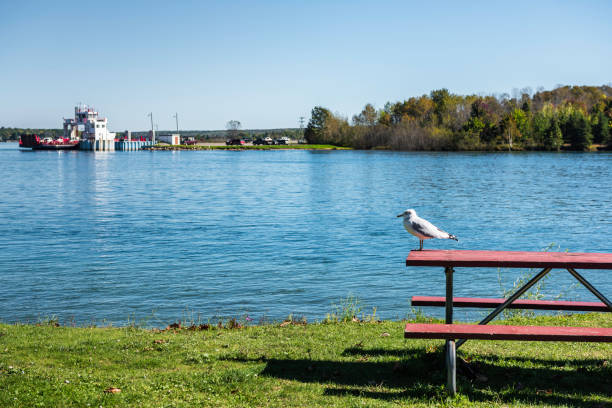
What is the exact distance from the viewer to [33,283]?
58.3 ft

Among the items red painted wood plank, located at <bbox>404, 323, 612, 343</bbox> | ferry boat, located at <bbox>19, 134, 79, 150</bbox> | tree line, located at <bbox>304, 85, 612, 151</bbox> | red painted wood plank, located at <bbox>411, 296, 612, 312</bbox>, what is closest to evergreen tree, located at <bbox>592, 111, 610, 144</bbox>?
tree line, located at <bbox>304, 85, 612, 151</bbox>

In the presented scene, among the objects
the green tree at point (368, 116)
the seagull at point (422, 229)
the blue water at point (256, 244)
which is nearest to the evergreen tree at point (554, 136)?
the green tree at point (368, 116)

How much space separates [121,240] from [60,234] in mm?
4136

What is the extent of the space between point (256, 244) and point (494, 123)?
12663cm

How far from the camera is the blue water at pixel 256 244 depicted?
1545 cm

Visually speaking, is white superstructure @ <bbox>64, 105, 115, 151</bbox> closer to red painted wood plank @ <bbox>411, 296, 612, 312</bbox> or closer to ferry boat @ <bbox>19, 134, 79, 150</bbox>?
ferry boat @ <bbox>19, 134, 79, 150</bbox>

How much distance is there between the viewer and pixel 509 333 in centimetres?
629

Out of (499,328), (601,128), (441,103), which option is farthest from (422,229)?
(441,103)

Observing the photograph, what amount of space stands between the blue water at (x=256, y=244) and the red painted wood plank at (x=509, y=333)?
7.18 meters

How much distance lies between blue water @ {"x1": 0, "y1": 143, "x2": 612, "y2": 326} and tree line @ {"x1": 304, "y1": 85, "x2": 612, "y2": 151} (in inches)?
3566

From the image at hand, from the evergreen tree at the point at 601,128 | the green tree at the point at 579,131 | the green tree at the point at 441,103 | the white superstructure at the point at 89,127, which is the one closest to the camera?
the green tree at the point at 579,131

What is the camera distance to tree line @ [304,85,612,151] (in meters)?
136

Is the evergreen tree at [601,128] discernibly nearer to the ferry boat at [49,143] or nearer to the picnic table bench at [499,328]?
the picnic table bench at [499,328]

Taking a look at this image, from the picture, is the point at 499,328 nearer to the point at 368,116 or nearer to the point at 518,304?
the point at 518,304
